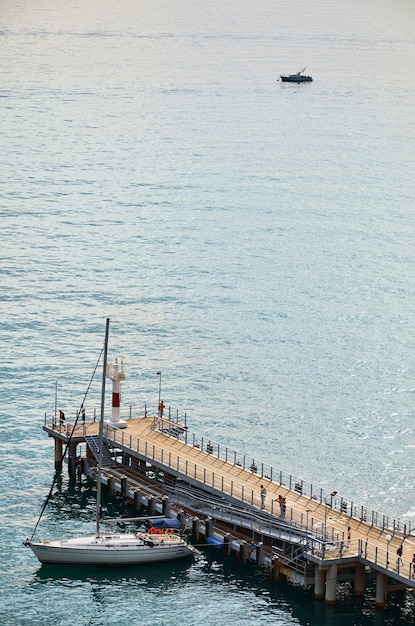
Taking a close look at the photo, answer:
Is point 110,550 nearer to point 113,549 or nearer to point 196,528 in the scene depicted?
point 113,549

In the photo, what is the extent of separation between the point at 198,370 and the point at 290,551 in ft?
124

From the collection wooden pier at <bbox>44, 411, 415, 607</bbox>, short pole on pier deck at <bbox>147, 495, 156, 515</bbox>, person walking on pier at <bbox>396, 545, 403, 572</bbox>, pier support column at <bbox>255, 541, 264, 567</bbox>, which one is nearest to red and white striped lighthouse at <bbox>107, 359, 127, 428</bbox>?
wooden pier at <bbox>44, 411, 415, 607</bbox>

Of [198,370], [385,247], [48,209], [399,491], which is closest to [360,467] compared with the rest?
[399,491]

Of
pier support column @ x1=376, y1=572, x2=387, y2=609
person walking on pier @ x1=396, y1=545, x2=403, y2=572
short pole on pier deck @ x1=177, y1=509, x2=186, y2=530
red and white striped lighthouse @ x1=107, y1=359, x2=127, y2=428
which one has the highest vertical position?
red and white striped lighthouse @ x1=107, y1=359, x2=127, y2=428

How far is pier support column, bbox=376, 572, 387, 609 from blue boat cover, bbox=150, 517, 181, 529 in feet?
49.8

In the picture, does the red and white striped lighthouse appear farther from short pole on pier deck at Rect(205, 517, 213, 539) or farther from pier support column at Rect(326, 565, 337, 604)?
pier support column at Rect(326, 565, 337, 604)

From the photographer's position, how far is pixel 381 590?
89.2 meters

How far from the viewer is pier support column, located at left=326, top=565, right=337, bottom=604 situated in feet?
294

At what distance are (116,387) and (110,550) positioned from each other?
56.2ft

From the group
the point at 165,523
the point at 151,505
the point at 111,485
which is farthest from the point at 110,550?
the point at 111,485

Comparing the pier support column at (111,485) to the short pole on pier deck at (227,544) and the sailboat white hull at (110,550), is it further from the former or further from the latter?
the short pole on pier deck at (227,544)

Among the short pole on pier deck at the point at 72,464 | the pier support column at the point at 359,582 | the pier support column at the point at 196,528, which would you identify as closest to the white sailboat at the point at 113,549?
the pier support column at the point at 196,528

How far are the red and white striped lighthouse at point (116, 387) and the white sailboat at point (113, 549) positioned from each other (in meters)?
13.5

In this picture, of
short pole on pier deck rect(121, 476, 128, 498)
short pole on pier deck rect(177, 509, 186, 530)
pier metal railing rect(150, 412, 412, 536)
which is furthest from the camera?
short pole on pier deck rect(121, 476, 128, 498)
